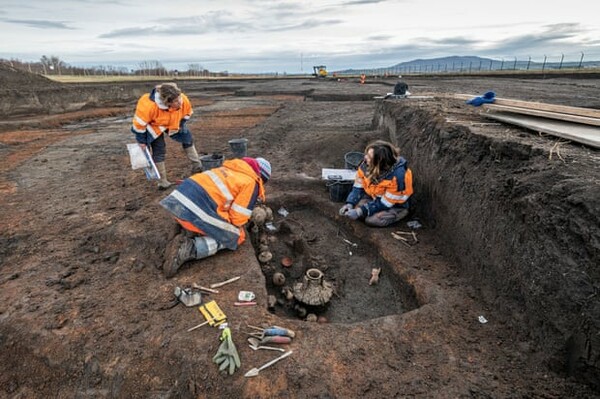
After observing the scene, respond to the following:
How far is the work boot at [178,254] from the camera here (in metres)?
3.67

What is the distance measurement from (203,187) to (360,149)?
200 inches

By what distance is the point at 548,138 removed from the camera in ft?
12.3

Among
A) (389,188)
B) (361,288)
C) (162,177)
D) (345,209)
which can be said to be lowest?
(361,288)

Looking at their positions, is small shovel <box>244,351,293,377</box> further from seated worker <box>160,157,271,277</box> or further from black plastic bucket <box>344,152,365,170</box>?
black plastic bucket <box>344,152,365,170</box>

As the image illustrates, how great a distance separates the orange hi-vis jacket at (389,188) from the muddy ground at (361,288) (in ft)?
1.14

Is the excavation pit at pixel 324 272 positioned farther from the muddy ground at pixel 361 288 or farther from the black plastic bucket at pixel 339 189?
the black plastic bucket at pixel 339 189

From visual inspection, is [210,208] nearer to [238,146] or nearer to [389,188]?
[389,188]

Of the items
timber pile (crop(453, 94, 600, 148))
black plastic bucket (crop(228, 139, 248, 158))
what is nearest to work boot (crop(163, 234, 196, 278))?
black plastic bucket (crop(228, 139, 248, 158))

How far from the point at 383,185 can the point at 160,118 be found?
3.74 m

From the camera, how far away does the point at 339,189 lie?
5.70 meters

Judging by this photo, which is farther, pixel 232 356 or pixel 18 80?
pixel 18 80

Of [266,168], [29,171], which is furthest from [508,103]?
[29,171]

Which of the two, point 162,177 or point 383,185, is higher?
point 383,185

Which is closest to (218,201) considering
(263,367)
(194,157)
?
(263,367)
